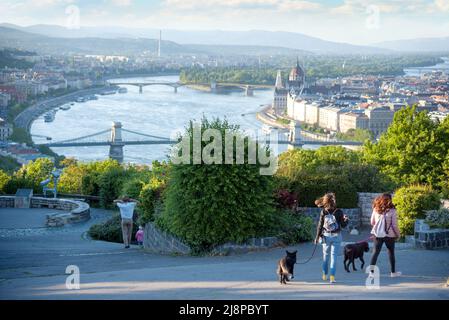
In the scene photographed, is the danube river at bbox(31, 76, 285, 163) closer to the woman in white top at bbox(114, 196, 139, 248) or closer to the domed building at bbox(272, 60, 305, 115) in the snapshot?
the domed building at bbox(272, 60, 305, 115)

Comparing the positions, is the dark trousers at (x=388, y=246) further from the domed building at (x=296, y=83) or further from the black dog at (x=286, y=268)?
the domed building at (x=296, y=83)

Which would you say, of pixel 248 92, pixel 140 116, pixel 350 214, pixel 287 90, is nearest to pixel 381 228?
pixel 350 214

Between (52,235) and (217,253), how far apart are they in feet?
5.44

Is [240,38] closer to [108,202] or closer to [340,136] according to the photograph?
[340,136]

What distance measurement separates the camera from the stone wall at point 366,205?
5254 mm

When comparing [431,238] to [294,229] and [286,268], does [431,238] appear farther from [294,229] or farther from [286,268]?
[286,268]

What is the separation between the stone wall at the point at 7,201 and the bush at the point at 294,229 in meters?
3.18

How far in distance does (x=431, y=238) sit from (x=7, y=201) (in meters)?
4.00

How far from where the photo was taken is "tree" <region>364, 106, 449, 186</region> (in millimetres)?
7977

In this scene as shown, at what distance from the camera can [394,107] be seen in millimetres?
39531

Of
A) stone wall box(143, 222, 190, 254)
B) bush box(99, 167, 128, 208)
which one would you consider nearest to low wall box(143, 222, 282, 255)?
stone wall box(143, 222, 190, 254)

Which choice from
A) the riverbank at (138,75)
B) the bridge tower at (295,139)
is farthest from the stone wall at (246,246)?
the riverbank at (138,75)

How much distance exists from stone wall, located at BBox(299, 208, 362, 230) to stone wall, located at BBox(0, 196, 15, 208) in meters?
2.95
